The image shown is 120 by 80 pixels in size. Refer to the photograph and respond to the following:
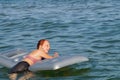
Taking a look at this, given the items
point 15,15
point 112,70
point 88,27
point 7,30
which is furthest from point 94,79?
point 15,15

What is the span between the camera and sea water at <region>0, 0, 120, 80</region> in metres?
10.1

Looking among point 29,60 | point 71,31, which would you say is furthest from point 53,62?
point 71,31

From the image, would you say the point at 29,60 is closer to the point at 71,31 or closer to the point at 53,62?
the point at 53,62

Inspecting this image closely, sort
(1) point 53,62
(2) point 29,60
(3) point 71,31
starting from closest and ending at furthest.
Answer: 1. (1) point 53,62
2. (2) point 29,60
3. (3) point 71,31

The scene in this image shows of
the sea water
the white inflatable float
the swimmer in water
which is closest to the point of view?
the white inflatable float

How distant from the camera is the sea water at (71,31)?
10.1 meters

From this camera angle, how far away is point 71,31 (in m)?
15.4

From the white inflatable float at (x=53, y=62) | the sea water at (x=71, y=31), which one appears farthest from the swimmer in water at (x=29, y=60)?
the sea water at (x=71, y=31)

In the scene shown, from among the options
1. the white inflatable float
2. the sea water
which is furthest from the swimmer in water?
the sea water

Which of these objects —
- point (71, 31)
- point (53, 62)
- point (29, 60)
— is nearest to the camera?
point (53, 62)

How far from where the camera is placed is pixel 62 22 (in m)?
17.4

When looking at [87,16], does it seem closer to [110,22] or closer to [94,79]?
[110,22]

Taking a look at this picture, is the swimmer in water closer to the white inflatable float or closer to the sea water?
the white inflatable float

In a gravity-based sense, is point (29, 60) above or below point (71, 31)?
above
